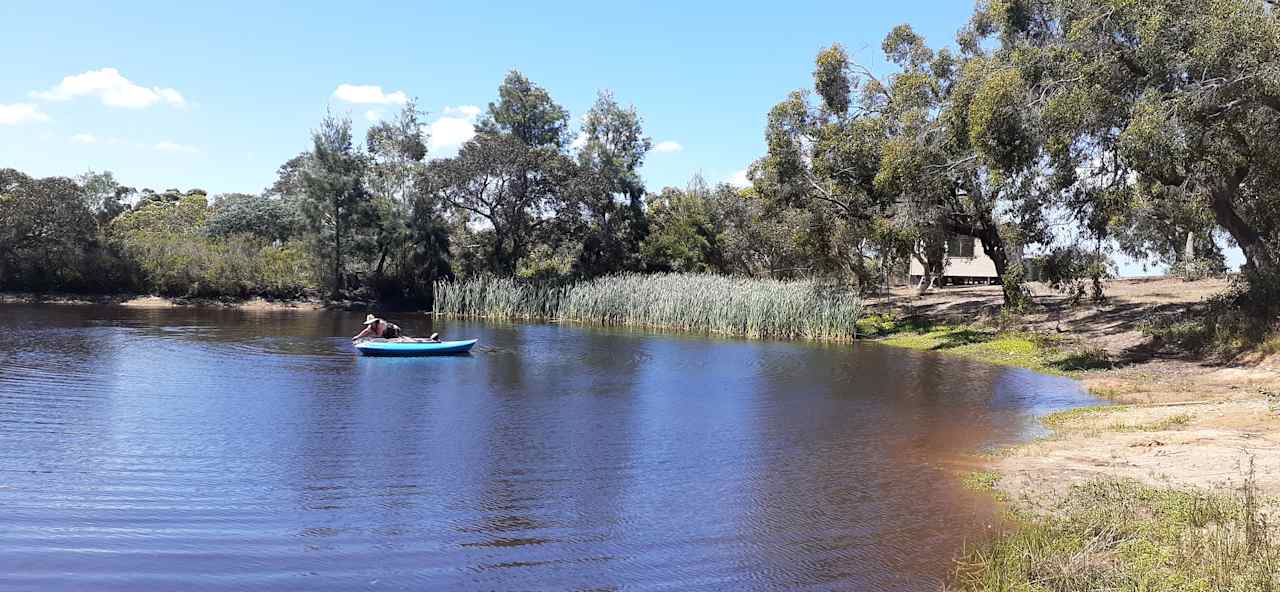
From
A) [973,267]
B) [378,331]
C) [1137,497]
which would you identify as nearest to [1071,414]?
[1137,497]

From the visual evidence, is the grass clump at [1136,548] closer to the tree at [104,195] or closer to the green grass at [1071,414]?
the green grass at [1071,414]

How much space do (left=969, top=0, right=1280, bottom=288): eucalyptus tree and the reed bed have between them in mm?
10410

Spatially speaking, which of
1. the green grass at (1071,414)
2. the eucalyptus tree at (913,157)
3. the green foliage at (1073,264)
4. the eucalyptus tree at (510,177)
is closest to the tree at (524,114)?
the eucalyptus tree at (510,177)

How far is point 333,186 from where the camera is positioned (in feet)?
141

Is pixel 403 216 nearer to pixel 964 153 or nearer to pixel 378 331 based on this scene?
pixel 378 331

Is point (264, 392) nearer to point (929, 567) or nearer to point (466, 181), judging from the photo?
point (929, 567)

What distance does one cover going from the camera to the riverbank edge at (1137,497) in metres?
6.25

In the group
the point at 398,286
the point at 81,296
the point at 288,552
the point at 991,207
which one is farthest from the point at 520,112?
the point at 288,552

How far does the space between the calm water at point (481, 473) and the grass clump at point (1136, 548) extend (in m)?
0.60

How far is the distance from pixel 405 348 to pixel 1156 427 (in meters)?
16.1

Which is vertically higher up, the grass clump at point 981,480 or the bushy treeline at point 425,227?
the bushy treeline at point 425,227

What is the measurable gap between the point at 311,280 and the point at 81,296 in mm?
10195

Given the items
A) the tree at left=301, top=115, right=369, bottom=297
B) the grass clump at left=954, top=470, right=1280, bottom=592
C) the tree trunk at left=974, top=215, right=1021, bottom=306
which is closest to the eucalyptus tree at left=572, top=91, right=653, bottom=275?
the tree at left=301, top=115, right=369, bottom=297

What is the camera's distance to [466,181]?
42812mm
